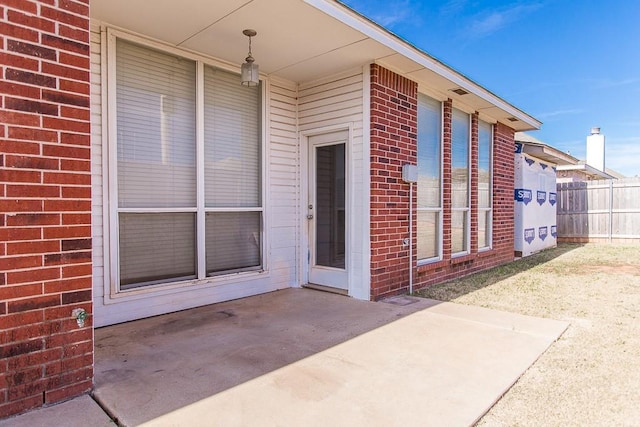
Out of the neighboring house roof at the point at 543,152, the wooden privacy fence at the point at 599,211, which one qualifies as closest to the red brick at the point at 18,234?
the neighboring house roof at the point at 543,152

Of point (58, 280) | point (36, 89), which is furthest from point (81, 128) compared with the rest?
point (58, 280)

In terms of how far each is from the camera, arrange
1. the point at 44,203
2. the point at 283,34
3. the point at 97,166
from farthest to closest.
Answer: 1. the point at 283,34
2. the point at 97,166
3. the point at 44,203

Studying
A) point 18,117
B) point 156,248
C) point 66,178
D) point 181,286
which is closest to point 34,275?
point 66,178

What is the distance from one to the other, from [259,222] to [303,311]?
141 centimetres

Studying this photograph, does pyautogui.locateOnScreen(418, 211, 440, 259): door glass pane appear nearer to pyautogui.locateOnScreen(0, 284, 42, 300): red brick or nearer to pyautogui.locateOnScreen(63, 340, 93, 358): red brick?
pyautogui.locateOnScreen(63, 340, 93, 358): red brick

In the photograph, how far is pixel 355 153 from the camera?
16.4 feet

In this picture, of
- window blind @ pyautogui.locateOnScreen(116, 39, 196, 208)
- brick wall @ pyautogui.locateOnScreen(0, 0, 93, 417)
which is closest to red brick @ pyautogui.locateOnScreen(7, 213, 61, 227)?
brick wall @ pyautogui.locateOnScreen(0, 0, 93, 417)

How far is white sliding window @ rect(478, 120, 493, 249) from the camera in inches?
298

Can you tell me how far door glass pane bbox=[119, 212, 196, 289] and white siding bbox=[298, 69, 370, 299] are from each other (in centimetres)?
199

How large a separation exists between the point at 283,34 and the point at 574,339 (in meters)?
4.04

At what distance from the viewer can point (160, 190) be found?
165 inches

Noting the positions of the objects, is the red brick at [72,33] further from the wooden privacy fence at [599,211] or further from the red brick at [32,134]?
the wooden privacy fence at [599,211]

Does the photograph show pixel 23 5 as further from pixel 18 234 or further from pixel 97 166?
pixel 97 166

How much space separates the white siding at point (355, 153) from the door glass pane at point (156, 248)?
199 cm
